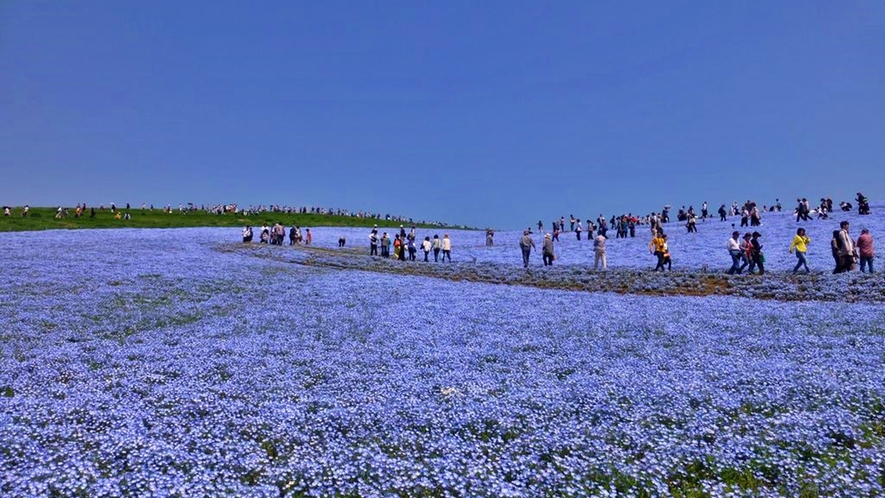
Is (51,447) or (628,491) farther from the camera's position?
(51,447)

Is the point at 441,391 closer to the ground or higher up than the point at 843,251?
closer to the ground

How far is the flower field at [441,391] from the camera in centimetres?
722

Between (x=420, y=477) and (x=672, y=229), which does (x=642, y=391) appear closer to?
(x=420, y=477)

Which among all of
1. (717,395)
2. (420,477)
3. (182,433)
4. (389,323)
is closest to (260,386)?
(182,433)

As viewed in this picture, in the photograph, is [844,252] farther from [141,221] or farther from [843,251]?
[141,221]

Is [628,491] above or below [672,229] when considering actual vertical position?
below

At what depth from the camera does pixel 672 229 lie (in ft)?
183

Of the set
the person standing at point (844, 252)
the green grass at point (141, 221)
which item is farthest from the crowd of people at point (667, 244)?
the green grass at point (141, 221)

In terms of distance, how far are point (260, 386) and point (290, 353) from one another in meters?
2.70

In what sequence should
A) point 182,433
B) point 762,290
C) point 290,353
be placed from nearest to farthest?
point 182,433, point 290,353, point 762,290

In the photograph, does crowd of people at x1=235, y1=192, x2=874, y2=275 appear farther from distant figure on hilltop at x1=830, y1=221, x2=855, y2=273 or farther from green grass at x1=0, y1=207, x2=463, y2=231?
green grass at x1=0, y1=207, x2=463, y2=231

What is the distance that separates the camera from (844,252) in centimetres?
2388

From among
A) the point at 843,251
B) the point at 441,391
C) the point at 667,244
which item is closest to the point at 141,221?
the point at 667,244

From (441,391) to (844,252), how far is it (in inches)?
859
